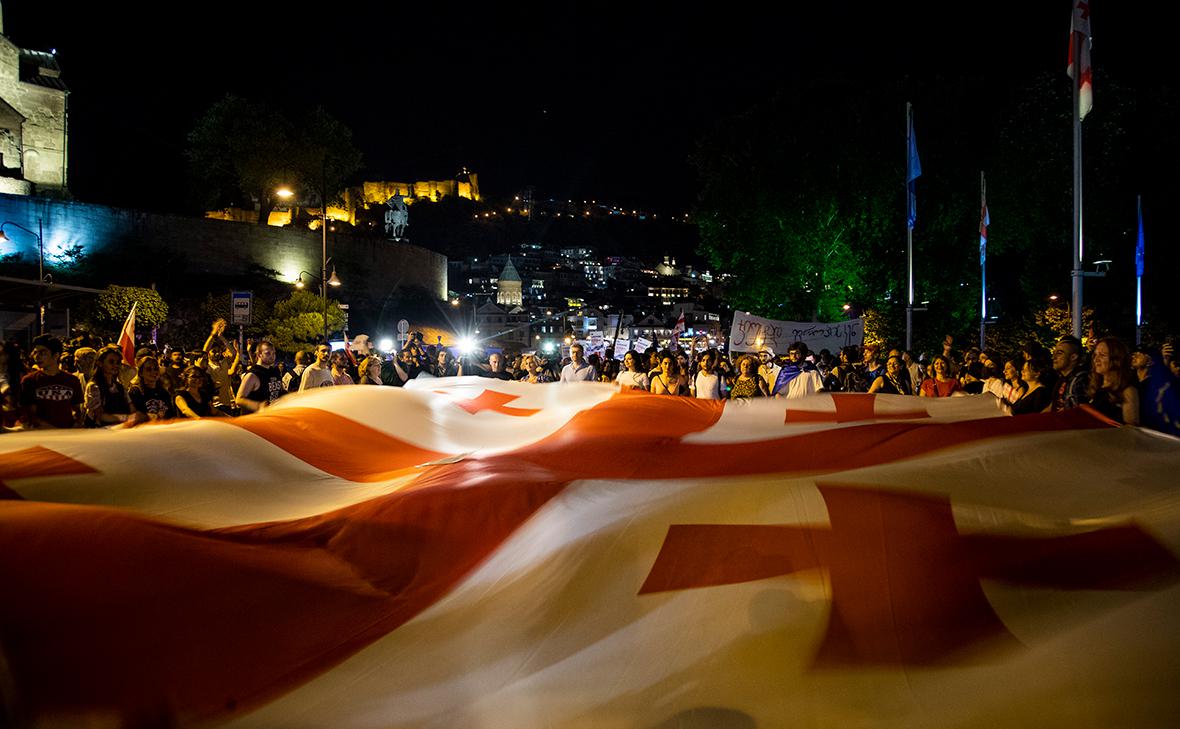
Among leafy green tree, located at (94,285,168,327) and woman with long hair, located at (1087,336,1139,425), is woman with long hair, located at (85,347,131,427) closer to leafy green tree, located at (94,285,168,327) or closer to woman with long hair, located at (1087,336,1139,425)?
woman with long hair, located at (1087,336,1139,425)

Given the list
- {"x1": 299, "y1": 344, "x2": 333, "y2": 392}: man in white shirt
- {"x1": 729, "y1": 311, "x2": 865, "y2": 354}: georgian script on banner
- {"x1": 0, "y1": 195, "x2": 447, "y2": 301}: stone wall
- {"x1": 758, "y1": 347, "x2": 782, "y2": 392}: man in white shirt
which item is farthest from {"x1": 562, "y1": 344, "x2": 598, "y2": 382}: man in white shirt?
{"x1": 0, "y1": 195, "x2": 447, "y2": 301}: stone wall

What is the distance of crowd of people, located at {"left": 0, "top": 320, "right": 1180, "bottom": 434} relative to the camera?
513 centimetres

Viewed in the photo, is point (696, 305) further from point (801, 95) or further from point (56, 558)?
point (56, 558)

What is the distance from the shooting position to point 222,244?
63.8m

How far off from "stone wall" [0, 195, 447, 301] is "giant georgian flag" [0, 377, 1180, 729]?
52850mm

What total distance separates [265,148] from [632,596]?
73.8 m

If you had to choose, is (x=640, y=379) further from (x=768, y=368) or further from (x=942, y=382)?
(x=942, y=382)

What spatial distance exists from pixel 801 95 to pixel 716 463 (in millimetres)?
31017

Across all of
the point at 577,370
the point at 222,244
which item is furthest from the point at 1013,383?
the point at 222,244

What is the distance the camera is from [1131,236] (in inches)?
1266

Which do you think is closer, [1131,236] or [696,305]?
[1131,236]

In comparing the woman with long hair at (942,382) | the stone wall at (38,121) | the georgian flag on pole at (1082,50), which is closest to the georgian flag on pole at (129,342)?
the woman with long hair at (942,382)

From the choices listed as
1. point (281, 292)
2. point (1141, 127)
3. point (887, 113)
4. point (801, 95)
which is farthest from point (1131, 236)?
point (281, 292)

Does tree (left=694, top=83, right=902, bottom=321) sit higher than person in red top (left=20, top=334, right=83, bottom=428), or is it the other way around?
tree (left=694, top=83, right=902, bottom=321)
